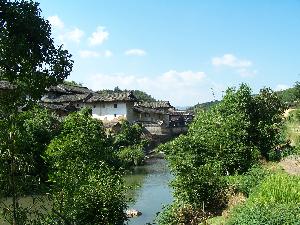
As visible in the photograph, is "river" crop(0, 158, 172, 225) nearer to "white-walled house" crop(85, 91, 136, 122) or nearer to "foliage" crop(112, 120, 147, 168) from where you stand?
"foliage" crop(112, 120, 147, 168)

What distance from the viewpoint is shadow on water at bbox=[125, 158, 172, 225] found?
21938mm

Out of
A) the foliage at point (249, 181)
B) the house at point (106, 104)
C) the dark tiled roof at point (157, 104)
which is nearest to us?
the foliage at point (249, 181)

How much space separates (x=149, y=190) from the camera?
28.9 meters

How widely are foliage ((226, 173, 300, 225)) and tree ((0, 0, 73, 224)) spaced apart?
681 cm

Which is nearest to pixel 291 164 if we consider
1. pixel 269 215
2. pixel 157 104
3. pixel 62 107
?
pixel 269 215

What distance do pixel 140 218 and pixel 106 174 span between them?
755 centimetres

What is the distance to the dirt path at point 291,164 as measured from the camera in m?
20.4

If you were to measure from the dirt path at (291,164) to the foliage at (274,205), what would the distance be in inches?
189

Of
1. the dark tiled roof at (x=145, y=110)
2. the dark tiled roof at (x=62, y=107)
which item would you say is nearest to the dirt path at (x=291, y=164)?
the dark tiled roof at (x=62, y=107)

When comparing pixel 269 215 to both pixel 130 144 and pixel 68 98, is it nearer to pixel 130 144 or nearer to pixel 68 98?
pixel 130 144

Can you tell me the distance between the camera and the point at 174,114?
68.5 m

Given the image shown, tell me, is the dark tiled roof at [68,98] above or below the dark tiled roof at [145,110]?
above

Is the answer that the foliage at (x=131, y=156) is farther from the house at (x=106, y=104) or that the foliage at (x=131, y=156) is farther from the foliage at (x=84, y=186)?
the foliage at (x=84, y=186)

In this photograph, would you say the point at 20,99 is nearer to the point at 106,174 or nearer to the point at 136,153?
the point at 106,174
